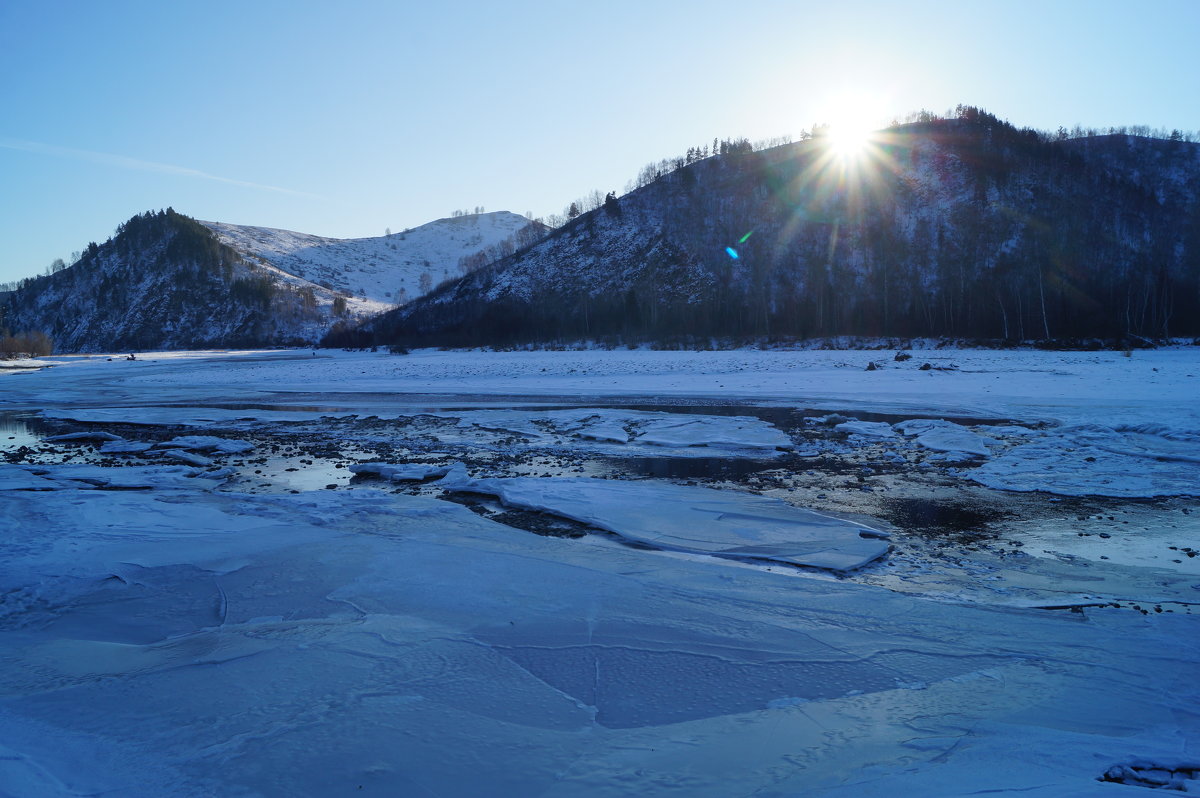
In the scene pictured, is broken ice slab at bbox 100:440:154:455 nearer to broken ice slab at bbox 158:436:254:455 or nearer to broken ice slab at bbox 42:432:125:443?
broken ice slab at bbox 158:436:254:455

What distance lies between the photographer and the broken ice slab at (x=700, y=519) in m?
7.50

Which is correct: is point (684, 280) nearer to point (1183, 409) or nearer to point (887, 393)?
point (887, 393)

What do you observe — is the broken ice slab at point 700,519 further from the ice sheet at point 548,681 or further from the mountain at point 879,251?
the mountain at point 879,251

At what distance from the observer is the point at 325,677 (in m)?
4.60

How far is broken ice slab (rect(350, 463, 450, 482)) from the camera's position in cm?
1169

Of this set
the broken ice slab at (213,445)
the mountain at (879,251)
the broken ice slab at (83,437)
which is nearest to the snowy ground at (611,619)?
the broken ice slab at (213,445)

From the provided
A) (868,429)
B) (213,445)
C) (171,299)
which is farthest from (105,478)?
(171,299)

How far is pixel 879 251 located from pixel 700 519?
82.4 meters

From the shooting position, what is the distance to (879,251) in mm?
81062

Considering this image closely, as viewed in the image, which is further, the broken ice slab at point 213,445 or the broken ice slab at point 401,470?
the broken ice slab at point 213,445

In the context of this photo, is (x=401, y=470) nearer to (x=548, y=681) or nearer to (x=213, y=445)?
(x=213, y=445)

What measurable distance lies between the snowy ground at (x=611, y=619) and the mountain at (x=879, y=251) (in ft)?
178

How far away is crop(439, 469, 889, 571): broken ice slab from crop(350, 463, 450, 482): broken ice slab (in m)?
0.75

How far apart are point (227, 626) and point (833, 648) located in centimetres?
510
